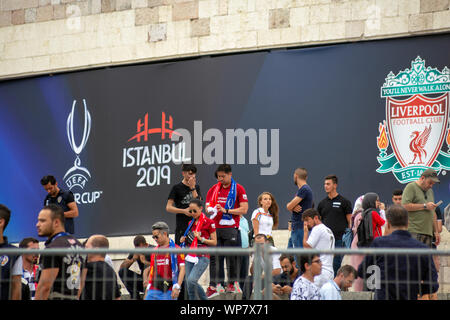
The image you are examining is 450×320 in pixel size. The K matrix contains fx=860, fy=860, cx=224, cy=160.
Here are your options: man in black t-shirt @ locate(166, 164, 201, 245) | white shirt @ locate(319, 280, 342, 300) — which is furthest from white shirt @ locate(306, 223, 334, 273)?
white shirt @ locate(319, 280, 342, 300)

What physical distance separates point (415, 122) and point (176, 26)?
5.10 meters

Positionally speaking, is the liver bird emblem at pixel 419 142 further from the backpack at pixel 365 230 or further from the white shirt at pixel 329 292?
the white shirt at pixel 329 292

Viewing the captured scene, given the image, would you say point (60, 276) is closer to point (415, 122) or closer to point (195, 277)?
point (195, 277)

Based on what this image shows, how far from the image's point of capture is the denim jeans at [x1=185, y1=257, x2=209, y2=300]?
9659 mm

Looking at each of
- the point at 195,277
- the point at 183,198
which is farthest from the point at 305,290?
the point at 183,198

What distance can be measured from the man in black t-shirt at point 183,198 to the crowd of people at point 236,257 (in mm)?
15

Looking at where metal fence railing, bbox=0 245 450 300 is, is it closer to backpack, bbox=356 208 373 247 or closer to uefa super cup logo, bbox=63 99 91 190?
backpack, bbox=356 208 373 247

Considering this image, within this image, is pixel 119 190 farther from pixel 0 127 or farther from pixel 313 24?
pixel 313 24

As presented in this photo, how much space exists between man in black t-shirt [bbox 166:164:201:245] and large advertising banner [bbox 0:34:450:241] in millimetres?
2573

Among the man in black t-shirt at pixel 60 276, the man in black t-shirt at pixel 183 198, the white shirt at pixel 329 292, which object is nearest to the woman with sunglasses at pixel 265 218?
the man in black t-shirt at pixel 183 198

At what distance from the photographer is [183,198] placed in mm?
12641

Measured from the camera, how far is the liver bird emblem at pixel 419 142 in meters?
14.1

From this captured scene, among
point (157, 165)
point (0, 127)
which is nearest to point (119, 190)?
point (157, 165)
